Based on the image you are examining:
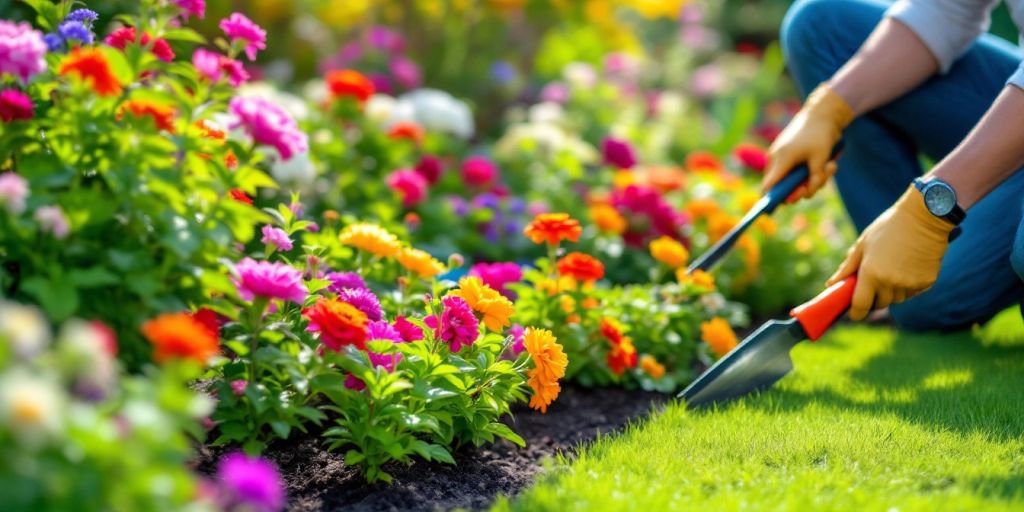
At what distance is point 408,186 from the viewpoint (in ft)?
10.1

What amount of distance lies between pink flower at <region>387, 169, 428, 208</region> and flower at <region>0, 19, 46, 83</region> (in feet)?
5.61

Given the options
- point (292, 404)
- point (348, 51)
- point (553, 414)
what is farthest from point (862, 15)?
point (348, 51)

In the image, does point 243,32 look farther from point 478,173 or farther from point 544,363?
point 478,173

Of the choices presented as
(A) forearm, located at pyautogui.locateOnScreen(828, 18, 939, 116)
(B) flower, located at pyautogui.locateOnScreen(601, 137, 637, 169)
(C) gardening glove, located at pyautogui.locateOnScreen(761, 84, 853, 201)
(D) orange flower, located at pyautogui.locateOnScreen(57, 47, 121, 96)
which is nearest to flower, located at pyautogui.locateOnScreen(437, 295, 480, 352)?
(D) orange flower, located at pyautogui.locateOnScreen(57, 47, 121, 96)

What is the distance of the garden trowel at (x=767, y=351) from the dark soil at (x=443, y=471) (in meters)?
0.15

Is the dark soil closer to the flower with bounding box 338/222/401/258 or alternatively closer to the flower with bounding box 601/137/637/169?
the flower with bounding box 338/222/401/258

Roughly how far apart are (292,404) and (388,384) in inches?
5.9

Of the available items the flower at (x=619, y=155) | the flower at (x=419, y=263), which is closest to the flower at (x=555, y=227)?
the flower at (x=419, y=263)

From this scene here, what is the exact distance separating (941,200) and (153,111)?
141 centimetres

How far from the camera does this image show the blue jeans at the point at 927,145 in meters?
2.41

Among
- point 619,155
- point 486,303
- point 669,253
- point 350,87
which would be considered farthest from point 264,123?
point 619,155

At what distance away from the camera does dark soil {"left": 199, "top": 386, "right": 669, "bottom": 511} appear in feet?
5.60

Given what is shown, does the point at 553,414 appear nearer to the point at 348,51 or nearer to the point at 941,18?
the point at 941,18

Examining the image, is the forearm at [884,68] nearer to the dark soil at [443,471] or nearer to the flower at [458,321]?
the dark soil at [443,471]
